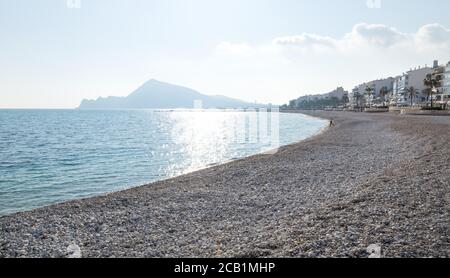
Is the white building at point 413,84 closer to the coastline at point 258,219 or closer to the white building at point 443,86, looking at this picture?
the white building at point 443,86

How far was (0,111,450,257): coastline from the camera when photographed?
807 centimetres

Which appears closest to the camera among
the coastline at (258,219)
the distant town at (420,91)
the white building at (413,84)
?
the coastline at (258,219)

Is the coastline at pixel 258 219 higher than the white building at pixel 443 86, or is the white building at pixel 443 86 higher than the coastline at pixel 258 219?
the white building at pixel 443 86

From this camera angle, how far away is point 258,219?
1153 cm

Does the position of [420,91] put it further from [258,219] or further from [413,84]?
[258,219]

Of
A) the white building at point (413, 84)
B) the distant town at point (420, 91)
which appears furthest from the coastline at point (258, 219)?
the white building at point (413, 84)

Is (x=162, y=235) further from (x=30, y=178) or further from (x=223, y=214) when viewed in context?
(x=30, y=178)

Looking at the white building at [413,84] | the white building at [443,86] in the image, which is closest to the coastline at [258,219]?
the white building at [443,86]

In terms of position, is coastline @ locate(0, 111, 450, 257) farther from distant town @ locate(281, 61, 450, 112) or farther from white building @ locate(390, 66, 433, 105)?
white building @ locate(390, 66, 433, 105)

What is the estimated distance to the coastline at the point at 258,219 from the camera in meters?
8.07

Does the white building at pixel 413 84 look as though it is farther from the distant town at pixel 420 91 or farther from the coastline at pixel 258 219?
the coastline at pixel 258 219

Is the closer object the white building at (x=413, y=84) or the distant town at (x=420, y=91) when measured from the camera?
the distant town at (x=420, y=91)

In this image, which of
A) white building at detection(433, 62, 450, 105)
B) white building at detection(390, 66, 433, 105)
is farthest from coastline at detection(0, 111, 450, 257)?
white building at detection(390, 66, 433, 105)

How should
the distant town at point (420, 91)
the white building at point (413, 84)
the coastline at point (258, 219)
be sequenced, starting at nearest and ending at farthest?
the coastline at point (258, 219) < the distant town at point (420, 91) < the white building at point (413, 84)
